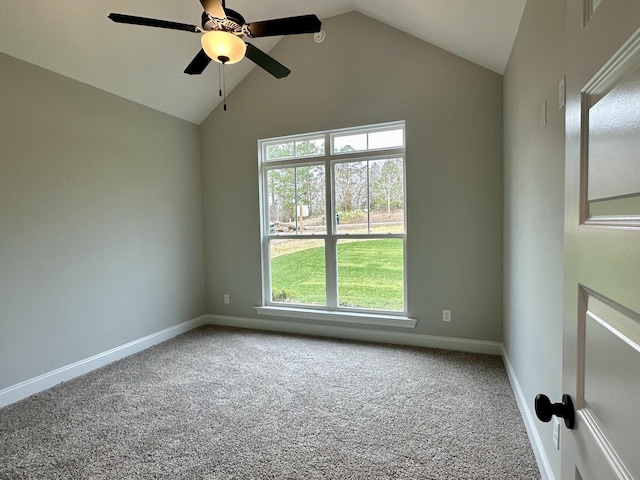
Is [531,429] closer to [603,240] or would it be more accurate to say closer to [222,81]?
[603,240]

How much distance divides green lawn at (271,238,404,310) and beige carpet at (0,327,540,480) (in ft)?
2.14

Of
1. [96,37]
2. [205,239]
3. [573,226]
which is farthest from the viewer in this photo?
[205,239]

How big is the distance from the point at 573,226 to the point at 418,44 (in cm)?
309

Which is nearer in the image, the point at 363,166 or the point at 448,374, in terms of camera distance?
the point at 448,374

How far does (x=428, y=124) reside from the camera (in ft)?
10.5

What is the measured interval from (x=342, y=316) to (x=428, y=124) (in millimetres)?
2141

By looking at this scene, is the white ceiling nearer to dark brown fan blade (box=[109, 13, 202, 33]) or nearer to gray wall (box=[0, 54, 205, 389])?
gray wall (box=[0, 54, 205, 389])

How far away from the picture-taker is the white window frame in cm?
344

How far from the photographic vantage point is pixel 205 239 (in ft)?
14.0

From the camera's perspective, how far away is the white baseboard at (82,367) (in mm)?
2473

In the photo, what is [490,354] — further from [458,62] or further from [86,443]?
[86,443]

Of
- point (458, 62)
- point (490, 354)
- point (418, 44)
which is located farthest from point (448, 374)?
point (418, 44)

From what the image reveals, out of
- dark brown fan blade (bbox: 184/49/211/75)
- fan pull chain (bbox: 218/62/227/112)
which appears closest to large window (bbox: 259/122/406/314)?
fan pull chain (bbox: 218/62/227/112)

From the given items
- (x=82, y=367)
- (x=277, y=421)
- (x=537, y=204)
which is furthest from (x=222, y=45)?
(x=82, y=367)
